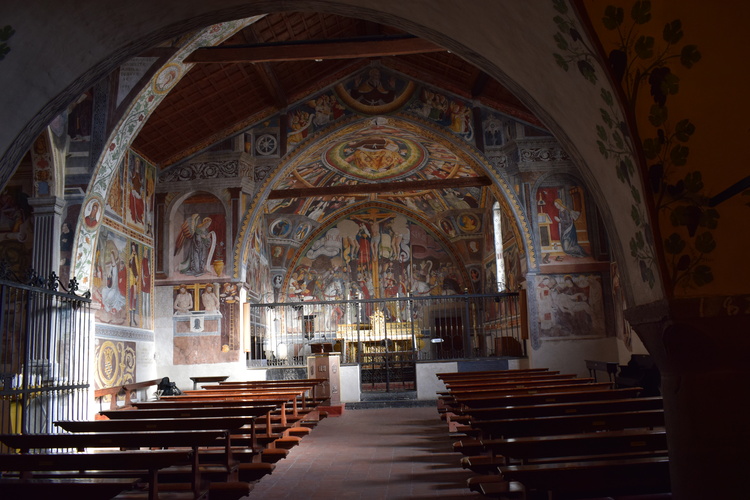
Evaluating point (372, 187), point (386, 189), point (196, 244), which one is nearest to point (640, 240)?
point (196, 244)

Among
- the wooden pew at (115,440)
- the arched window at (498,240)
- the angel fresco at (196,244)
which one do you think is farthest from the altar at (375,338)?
the wooden pew at (115,440)

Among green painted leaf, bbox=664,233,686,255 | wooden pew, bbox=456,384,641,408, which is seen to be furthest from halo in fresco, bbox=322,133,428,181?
green painted leaf, bbox=664,233,686,255

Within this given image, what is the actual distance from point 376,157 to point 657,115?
1768 centimetres

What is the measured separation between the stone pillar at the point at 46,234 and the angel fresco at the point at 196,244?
18.0ft

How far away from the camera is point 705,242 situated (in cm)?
283

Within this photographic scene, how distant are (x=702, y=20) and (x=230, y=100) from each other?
13.8 meters

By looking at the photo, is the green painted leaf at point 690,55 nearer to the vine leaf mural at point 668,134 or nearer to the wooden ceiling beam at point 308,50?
the vine leaf mural at point 668,134

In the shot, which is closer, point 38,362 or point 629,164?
point 629,164

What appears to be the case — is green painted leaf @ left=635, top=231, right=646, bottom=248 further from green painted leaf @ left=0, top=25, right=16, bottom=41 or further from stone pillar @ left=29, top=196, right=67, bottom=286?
stone pillar @ left=29, top=196, right=67, bottom=286

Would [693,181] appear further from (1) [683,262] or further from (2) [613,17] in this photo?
(2) [613,17]

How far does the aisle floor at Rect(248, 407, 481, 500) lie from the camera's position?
6.16 meters

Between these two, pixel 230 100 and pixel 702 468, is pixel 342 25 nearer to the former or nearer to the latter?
pixel 230 100

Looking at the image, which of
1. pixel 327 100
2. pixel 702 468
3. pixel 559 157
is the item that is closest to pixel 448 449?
pixel 702 468

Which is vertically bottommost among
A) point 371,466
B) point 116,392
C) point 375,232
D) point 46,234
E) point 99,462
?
point 371,466
